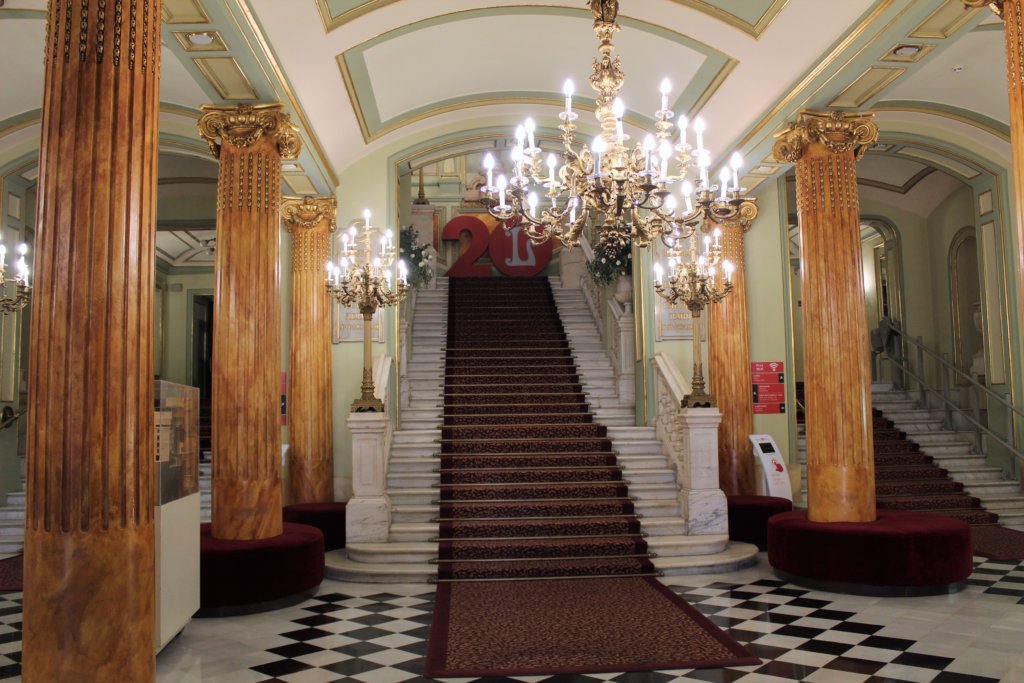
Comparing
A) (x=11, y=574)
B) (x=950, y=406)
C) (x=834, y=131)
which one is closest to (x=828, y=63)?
(x=834, y=131)

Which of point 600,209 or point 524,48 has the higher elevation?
point 524,48

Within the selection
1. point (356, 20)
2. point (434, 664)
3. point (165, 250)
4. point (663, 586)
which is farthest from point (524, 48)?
point (165, 250)

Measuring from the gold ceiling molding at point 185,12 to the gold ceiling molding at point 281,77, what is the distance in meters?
0.20

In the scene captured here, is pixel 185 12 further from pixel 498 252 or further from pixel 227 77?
pixel 498 252

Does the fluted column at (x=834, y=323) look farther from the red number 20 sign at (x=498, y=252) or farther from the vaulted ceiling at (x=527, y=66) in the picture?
the red number 20 sign at (x=498, y=252)

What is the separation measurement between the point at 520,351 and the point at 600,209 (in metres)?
8.47

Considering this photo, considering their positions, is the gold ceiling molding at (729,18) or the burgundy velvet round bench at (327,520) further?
the burgundy velvet round bench at (327,520)

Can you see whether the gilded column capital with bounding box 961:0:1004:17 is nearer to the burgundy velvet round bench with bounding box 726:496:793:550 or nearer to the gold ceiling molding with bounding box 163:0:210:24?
the gold ceiling molding with bounding box 163:0:210:24

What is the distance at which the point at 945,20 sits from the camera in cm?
628

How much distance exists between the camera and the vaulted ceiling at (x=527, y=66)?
21.4 ft

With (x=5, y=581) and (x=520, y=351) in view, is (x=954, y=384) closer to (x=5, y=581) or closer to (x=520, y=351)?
(x=520, y=351)

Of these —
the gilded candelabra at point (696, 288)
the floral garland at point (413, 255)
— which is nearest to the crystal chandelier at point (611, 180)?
the gilded candelabra at point (696, 288)

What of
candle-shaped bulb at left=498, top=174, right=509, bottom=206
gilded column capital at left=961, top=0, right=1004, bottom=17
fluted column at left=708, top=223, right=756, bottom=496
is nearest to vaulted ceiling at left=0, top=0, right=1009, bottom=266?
gilded column capital at left=961, top=0, right=1004, bottom=17

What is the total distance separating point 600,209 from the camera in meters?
5.44
